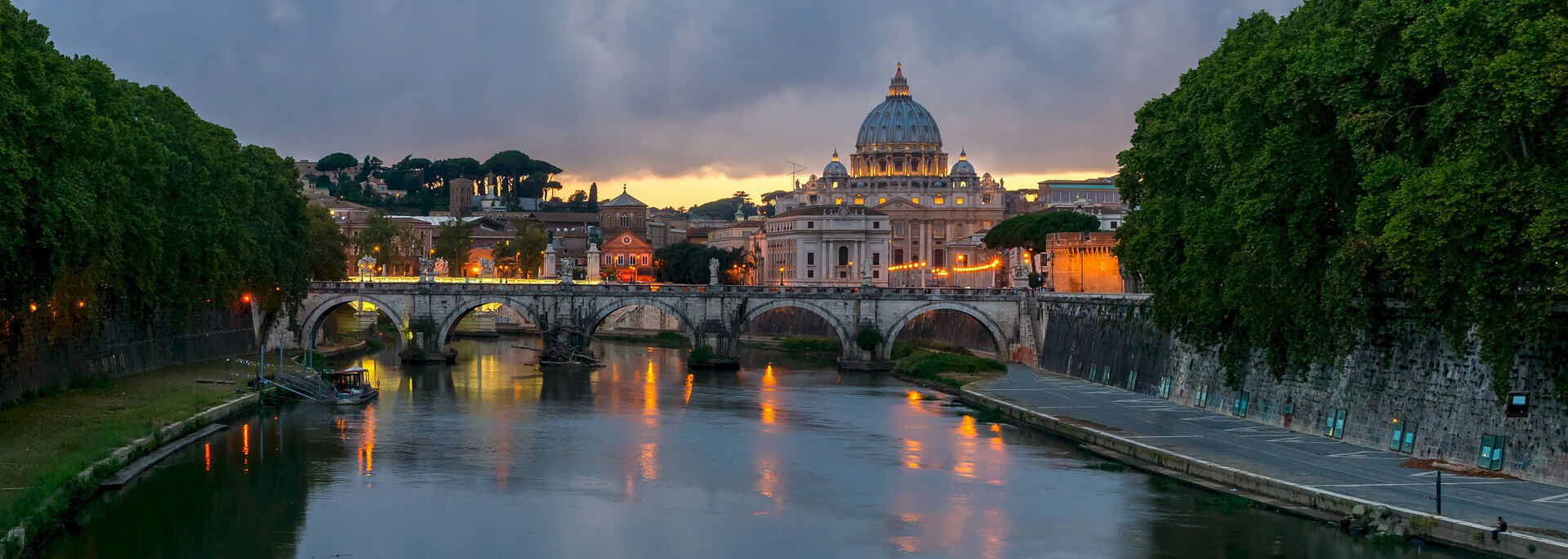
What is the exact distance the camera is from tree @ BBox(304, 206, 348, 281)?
83125mm

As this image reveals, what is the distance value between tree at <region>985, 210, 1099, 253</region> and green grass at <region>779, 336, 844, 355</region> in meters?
22.3

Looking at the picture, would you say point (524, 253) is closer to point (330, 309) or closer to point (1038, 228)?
point (1038, 228)

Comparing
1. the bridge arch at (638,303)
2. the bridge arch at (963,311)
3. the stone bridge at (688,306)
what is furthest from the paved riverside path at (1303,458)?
the bridge arch at (638,303)

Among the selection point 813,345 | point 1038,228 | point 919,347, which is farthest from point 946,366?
point 1038,228

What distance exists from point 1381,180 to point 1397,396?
699cm

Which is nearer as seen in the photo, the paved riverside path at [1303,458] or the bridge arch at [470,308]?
the paved riverside path at [1303,458]

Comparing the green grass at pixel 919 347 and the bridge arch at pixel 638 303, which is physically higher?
the bridge arch at pixel 638 303

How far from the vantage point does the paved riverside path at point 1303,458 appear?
28.1 m

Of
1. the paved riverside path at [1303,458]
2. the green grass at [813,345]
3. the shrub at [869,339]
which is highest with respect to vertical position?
the shrub at [869,339]

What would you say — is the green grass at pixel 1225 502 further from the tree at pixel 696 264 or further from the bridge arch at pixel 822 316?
the tree at pixel 696 264

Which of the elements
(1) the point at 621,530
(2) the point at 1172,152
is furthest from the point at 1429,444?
(1) the point at 621,530

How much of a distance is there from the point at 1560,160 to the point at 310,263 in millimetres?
66140

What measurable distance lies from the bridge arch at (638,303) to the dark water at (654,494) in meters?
21.9

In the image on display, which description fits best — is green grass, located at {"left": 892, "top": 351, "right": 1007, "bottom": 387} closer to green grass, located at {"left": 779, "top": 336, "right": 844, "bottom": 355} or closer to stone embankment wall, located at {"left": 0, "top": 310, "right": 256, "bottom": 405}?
green grass, located at {"left": 779, "top": 336, "right": 844, "bottom": 355}
